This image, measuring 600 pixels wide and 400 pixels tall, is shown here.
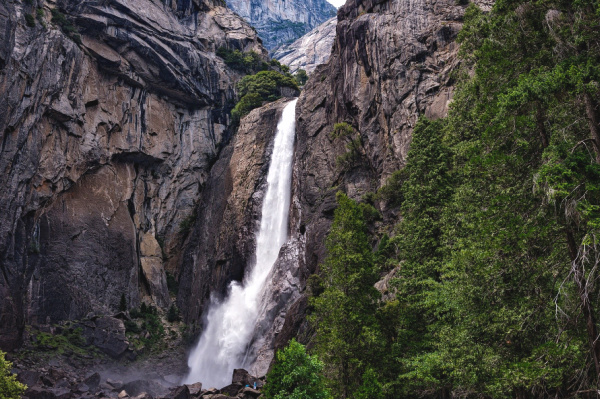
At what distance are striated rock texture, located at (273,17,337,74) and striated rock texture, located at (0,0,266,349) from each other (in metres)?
64.4

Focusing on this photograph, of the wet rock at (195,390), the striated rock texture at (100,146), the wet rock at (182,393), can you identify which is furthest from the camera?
the striated rock texture at (100,146)

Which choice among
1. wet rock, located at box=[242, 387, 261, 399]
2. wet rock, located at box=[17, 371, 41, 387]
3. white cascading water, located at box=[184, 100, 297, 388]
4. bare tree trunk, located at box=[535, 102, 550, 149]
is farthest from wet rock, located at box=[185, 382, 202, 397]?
bare tree trunk, located at box=[535, 102, 550, 149]

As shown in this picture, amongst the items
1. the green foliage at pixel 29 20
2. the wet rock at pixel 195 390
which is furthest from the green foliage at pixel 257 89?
the wet rock at pixel 195 390

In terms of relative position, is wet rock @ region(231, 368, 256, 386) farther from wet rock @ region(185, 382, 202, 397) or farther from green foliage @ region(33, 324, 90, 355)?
green foliage @ region(33, 324, 90, 355)

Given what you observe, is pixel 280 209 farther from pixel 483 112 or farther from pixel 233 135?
pixel 483 112

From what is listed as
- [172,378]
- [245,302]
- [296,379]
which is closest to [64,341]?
[172,378]

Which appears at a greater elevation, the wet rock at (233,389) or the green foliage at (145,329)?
the green foliage at (145,329)

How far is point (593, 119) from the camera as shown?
1056 cm

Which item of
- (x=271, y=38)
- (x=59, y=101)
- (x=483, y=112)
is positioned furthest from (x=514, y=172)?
(x=271, y=38)

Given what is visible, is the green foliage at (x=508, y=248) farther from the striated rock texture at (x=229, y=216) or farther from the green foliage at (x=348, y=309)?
the striated rock texture at (x=229, y=216)

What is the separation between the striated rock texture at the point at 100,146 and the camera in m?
39.0

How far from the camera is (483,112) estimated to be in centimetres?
1478

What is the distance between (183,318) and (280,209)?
51.4 feet

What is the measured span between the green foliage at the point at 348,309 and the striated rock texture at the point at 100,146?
28091 millimetres
